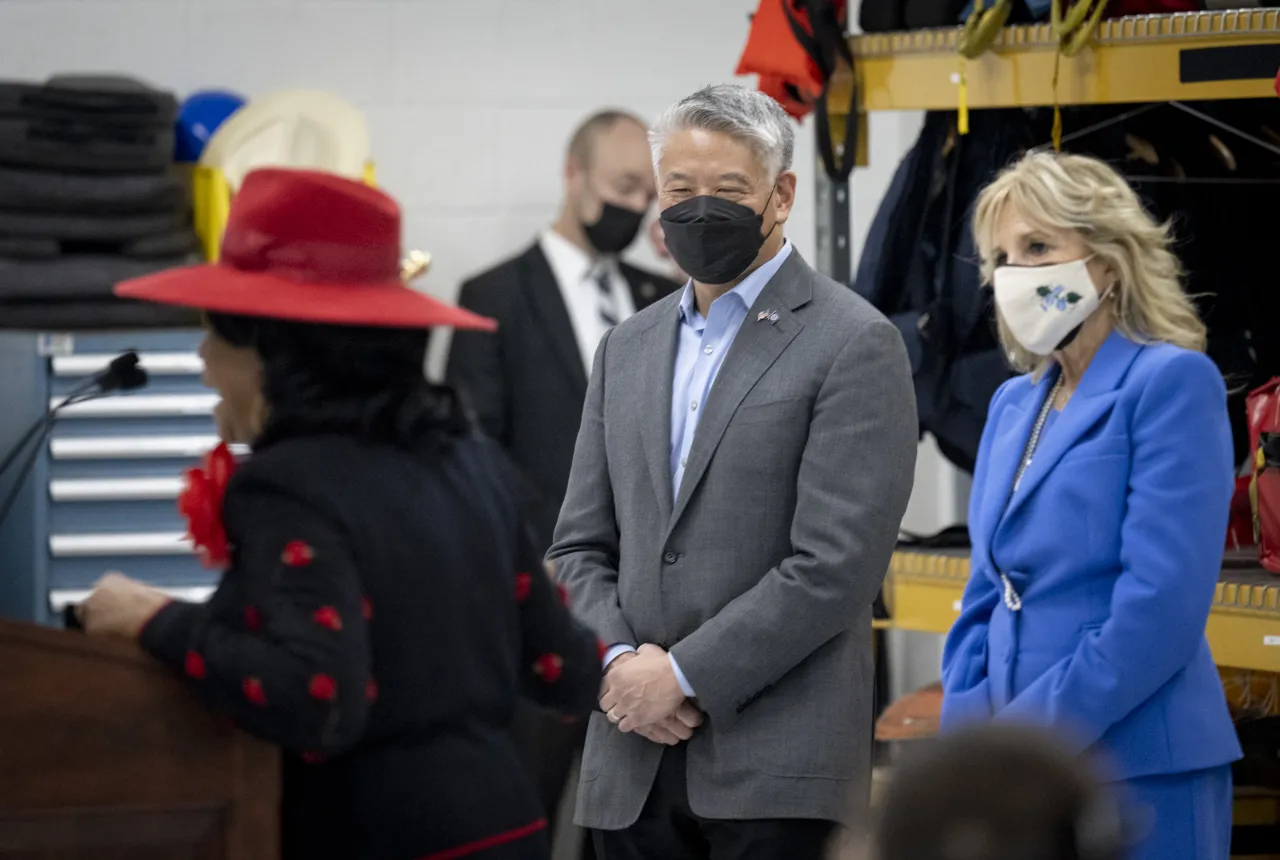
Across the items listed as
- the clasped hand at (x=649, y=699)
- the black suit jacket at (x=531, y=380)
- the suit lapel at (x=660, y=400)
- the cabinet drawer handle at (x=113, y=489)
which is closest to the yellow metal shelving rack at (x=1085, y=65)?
the suit lapel at (x=660, y=400)

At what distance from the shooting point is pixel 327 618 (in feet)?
4.48

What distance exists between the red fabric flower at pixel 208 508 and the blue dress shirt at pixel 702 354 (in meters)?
0.68

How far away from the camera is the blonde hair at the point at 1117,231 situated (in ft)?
6.97

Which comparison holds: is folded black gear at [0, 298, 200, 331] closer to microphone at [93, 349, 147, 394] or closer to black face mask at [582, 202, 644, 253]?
black face mask at [582, 202, 644, 253]

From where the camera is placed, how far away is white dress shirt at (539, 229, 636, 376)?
4410 mm

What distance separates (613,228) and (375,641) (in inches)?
122

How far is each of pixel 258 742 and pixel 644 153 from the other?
323 cm

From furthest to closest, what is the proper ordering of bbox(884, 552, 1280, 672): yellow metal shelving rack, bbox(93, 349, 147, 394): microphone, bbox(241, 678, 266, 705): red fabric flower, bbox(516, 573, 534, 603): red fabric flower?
1. bbox(884, 552, 1280, 672): yellow metal shelving rack
2. bbox(93, 349, 147, 394): microphone
3. bbox(516, 573, 534, 603): red fabric flower
4. bbox(241, 678, 266, 705): red fabric flower

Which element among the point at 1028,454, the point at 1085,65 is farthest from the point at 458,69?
the point at 1028,454

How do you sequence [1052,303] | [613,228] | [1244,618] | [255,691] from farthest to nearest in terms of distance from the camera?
1. [613,228]
2. [1244,618]
3. [1052,303]
4. [255,691]

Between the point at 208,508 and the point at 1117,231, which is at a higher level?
the point at 1117,231

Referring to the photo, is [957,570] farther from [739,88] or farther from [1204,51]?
[739,88]

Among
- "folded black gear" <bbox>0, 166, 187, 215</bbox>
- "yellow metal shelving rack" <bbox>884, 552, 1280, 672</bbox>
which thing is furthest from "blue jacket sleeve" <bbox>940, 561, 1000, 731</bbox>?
"folded black gear" <bbox>0, 166, 187, 215</bbox>

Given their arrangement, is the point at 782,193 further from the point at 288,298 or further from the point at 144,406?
the point at 144,406
